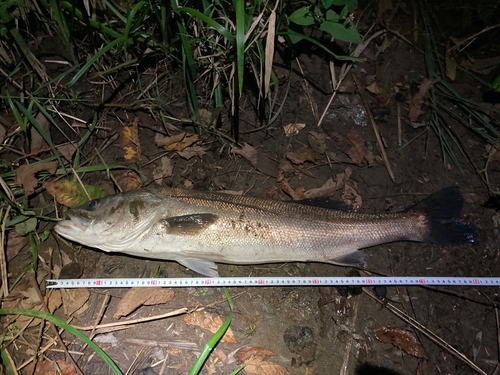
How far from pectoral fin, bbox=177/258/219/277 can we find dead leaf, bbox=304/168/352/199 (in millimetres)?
1396

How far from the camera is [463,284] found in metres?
3.45

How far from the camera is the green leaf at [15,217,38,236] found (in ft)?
11.1

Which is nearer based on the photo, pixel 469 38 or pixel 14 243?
pixel 14 243

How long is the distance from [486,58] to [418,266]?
3.16 meters

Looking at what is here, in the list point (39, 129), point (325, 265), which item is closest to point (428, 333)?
point (325, 265)

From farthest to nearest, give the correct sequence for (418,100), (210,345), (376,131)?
1. (418,100)
2. (376,131)
3. (210,345)

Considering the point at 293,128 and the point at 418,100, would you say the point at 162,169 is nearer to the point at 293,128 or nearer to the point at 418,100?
the point at 293,128

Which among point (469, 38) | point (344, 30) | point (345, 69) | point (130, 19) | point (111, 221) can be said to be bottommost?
point (111, 221)

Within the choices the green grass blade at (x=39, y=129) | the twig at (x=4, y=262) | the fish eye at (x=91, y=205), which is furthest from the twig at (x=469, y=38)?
the twig at (x=4, y=262)

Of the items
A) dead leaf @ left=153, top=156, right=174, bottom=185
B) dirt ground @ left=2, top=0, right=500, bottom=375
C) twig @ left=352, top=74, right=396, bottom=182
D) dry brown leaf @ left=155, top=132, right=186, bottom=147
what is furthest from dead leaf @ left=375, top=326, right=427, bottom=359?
dry brown leaf @ left=155, top=132, right=186, bottom=147

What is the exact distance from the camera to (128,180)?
3672mm

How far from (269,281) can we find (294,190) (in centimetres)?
112

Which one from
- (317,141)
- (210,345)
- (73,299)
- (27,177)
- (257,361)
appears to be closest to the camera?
(210,345)

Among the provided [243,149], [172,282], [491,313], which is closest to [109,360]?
[172,282]
